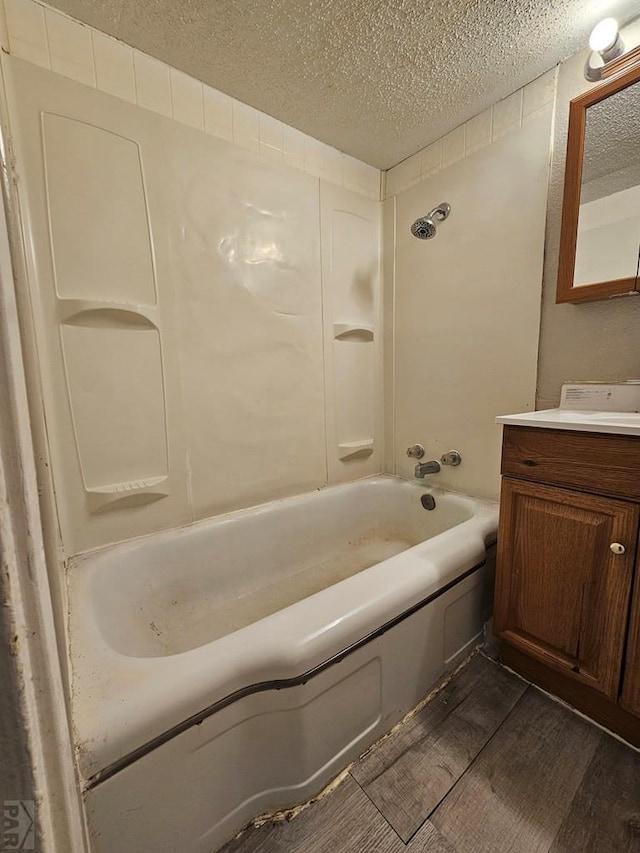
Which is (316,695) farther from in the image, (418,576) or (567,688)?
(567,688)

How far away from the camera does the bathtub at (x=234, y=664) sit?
0.58 m

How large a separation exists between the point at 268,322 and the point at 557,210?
3.80ft

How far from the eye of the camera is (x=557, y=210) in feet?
4.00

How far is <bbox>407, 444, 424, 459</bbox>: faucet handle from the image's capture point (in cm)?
175

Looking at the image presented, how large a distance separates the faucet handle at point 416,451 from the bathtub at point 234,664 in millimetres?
412

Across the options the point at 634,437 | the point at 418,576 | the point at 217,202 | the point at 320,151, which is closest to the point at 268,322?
the point at 217,202

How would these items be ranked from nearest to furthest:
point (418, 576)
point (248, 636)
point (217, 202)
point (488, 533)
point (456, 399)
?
point (248, 636)
point (418, 576)
point (488, 533)
point (217, 202)
point (456, 399)

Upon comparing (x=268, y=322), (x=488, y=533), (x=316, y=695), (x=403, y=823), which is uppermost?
(x=268, y=322)

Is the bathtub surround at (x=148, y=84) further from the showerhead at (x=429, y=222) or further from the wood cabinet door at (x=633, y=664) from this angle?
the wood cabinet door at (x=633, y=664)

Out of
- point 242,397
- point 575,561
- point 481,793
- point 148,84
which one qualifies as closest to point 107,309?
point 242,397

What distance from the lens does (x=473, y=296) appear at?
149 centimetres

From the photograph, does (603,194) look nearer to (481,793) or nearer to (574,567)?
(574,567)

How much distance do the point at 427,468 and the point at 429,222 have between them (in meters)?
1.09

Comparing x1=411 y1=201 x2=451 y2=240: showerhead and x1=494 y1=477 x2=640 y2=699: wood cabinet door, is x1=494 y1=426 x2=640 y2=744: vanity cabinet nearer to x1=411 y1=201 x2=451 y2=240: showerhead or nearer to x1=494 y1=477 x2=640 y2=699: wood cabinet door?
x1=494 y1=477 x2=640 y2=699: wood cabinet door
